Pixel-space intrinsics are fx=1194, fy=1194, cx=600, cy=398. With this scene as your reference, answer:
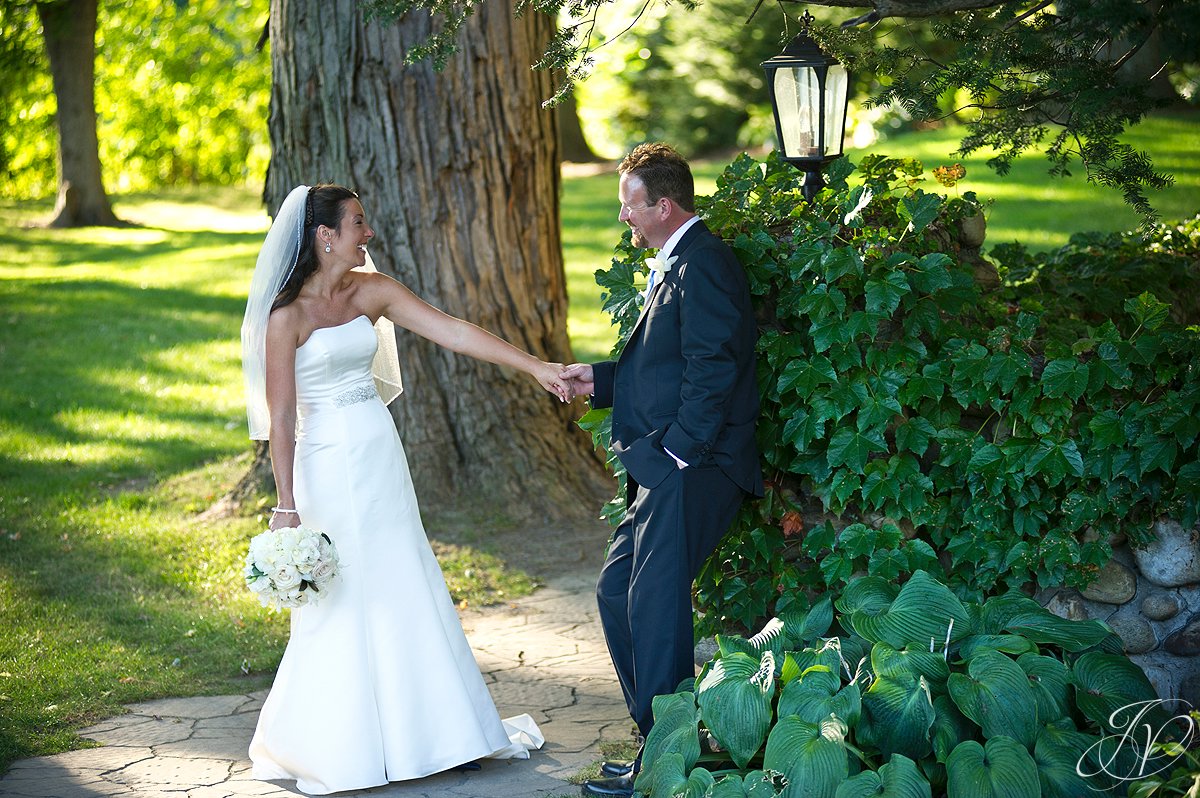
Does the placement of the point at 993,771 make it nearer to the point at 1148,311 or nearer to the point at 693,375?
the point at 693,375

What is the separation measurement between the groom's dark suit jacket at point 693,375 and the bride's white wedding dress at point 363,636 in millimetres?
1031

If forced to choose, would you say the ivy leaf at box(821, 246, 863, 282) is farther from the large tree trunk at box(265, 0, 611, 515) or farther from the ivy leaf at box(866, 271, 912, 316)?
the large tree trunk at box(265, 0, 611, 515)

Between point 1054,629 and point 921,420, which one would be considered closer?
point 1054,629

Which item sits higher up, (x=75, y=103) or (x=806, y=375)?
(x=75, y=103)

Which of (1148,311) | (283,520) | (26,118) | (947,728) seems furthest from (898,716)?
(26,118)

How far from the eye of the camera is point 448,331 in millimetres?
5086

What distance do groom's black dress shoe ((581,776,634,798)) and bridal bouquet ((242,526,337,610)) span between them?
4.01 ft

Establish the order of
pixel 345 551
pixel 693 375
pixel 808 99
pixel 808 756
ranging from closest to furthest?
pixel 808 756 → pixel 693 375 → pixel 345 551 → pixel 808 99

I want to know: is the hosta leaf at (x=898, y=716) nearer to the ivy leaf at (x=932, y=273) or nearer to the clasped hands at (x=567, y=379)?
the ivy leaf at (x=932, y=273)

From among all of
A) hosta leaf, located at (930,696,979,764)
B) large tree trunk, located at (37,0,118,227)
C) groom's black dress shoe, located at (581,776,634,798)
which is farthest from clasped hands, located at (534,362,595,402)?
large tree trunk, located at (37,0,118,227)

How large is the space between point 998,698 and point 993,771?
0.24 meters

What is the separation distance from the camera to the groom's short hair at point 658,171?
4.20m

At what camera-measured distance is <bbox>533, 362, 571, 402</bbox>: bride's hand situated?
4836mm

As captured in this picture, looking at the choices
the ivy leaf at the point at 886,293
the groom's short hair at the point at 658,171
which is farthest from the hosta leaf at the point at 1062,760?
the groom's short hair at the point at 658,171
